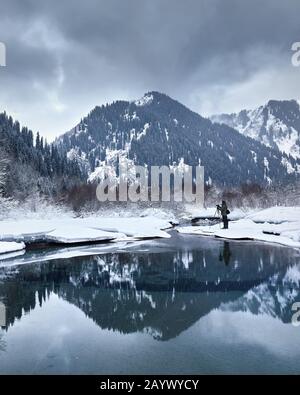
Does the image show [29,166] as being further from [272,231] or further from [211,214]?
[272,231]

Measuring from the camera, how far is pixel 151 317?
10.8m

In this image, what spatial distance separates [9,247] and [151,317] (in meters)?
17.6

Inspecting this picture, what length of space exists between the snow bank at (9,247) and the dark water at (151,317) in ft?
13.8

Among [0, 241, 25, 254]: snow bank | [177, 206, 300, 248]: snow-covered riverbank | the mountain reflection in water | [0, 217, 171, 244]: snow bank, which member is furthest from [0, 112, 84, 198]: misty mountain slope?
the mountain reflection in water

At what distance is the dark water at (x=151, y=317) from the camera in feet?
25.0

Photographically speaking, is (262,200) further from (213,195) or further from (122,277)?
(122,277)

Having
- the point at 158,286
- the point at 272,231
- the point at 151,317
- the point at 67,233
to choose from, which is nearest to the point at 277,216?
the point at 272,231

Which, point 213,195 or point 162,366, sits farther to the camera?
point 213,195

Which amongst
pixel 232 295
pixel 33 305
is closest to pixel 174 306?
pixel 232 295

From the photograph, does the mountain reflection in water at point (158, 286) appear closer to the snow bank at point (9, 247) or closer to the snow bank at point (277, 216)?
the snow bank at point (9, 247)

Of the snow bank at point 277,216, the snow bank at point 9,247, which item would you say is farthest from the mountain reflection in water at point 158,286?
the snow bank at point 277,216

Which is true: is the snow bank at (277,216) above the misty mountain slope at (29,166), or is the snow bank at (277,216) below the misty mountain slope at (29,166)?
below
